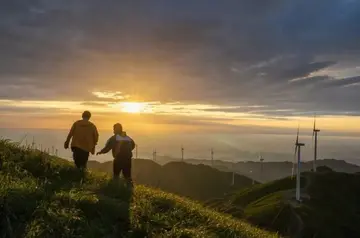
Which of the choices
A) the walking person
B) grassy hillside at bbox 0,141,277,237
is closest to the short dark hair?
the walking person

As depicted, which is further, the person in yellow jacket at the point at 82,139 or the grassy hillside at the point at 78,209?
the person in yellow jacket at the point at 82,139

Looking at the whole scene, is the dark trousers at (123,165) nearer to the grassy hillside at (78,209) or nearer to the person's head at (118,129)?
the person's head at (118,129)

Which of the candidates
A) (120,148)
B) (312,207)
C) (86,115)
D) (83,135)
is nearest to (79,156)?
(83,135)

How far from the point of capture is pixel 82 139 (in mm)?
17703

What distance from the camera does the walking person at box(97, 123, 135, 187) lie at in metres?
18.7

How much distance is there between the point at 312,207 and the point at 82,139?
75.5 meters

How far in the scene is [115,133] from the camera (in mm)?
18906

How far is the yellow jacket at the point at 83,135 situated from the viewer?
17609 millimetres

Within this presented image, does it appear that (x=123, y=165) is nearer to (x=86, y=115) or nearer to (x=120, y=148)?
(x=120, y=148)

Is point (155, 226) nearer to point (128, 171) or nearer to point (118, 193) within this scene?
point (118, 193)

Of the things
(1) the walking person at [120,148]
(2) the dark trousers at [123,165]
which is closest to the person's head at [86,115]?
(1) the walking person at [120,148]

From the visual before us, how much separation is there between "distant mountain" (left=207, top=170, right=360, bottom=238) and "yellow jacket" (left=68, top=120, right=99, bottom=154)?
4183 cm

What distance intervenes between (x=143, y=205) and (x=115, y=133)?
25.2 ft

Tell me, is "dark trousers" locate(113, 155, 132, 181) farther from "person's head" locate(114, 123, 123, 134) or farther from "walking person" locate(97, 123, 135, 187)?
"person's head" locate(114, 123, 123, 134)
